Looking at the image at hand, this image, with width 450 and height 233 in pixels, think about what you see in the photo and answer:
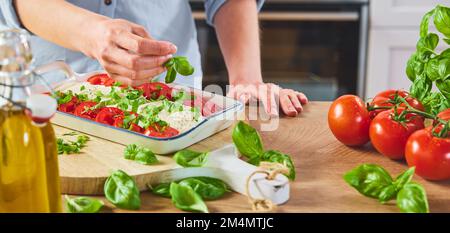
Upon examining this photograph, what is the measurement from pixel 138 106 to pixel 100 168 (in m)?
0.20

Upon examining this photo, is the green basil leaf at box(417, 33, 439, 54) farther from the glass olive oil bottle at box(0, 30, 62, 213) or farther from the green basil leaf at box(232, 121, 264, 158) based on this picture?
the glass olive oil bottle at box(0, 30, 62, 213)

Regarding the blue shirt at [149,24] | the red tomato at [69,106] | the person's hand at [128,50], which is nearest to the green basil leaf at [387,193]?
the person's hand at [128,50]

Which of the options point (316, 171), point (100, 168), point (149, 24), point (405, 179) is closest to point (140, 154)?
point (100, 168)

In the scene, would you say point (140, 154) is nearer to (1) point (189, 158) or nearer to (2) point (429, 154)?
(1) point (189, 158)

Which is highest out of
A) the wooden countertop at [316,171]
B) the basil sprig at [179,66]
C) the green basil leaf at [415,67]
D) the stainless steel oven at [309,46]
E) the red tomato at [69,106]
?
the basil sprig at [179,66]

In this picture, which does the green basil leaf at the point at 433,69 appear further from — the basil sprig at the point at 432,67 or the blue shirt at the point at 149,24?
the blue shirt at the point at 149,24

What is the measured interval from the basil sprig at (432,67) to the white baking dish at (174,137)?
0.33 metres

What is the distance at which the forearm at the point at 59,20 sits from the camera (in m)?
1.31

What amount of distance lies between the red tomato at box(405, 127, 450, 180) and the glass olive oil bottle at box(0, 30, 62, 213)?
1.75 feet

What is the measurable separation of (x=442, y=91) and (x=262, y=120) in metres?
0.34

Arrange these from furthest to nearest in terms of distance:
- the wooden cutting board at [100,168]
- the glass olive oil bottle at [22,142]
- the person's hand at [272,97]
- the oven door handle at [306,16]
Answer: the oven door handle at [306,16], the person's hand at [272,97], the wooden cutting board at [100,168], the glass olive oil bottle at [22,142]

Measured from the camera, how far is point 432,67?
122 cm

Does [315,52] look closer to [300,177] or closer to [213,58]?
[213,58]
